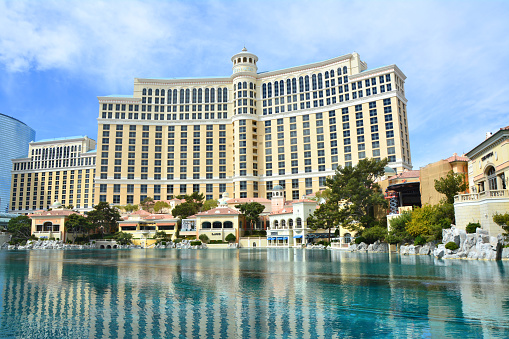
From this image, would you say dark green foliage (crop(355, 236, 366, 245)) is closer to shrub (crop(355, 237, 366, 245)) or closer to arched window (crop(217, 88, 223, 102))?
shrub (crop(355, 237, 366, 245))

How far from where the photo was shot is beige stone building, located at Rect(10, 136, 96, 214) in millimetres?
157875

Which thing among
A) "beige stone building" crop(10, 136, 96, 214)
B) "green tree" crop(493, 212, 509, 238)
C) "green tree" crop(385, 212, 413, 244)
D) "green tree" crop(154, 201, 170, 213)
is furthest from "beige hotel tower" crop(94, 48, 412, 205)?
"green tree" crop(493, 212, 509, 238)

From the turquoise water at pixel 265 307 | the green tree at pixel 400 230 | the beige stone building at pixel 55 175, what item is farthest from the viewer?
the beige stone building at pixel 55 175

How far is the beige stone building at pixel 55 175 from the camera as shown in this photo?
157875mm

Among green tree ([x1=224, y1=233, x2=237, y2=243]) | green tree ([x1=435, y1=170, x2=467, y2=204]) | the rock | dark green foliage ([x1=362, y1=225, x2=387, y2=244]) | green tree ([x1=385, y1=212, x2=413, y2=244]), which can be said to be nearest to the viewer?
the rock

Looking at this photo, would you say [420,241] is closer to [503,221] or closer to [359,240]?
[503,221]

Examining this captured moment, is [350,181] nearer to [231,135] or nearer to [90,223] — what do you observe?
[90,223]

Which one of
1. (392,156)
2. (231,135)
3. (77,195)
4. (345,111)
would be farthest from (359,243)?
(77,195)

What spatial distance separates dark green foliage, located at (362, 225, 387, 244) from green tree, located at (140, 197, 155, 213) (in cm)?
7740

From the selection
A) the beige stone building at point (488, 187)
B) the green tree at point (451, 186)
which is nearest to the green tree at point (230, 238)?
the green tree at point (451, 186)

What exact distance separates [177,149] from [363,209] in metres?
81.1

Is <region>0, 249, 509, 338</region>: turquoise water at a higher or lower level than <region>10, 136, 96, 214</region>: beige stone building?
lower

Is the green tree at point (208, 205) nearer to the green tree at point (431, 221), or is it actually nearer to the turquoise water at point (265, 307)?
the green tree at point (431, 221)

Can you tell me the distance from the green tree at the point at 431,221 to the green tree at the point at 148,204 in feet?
286
